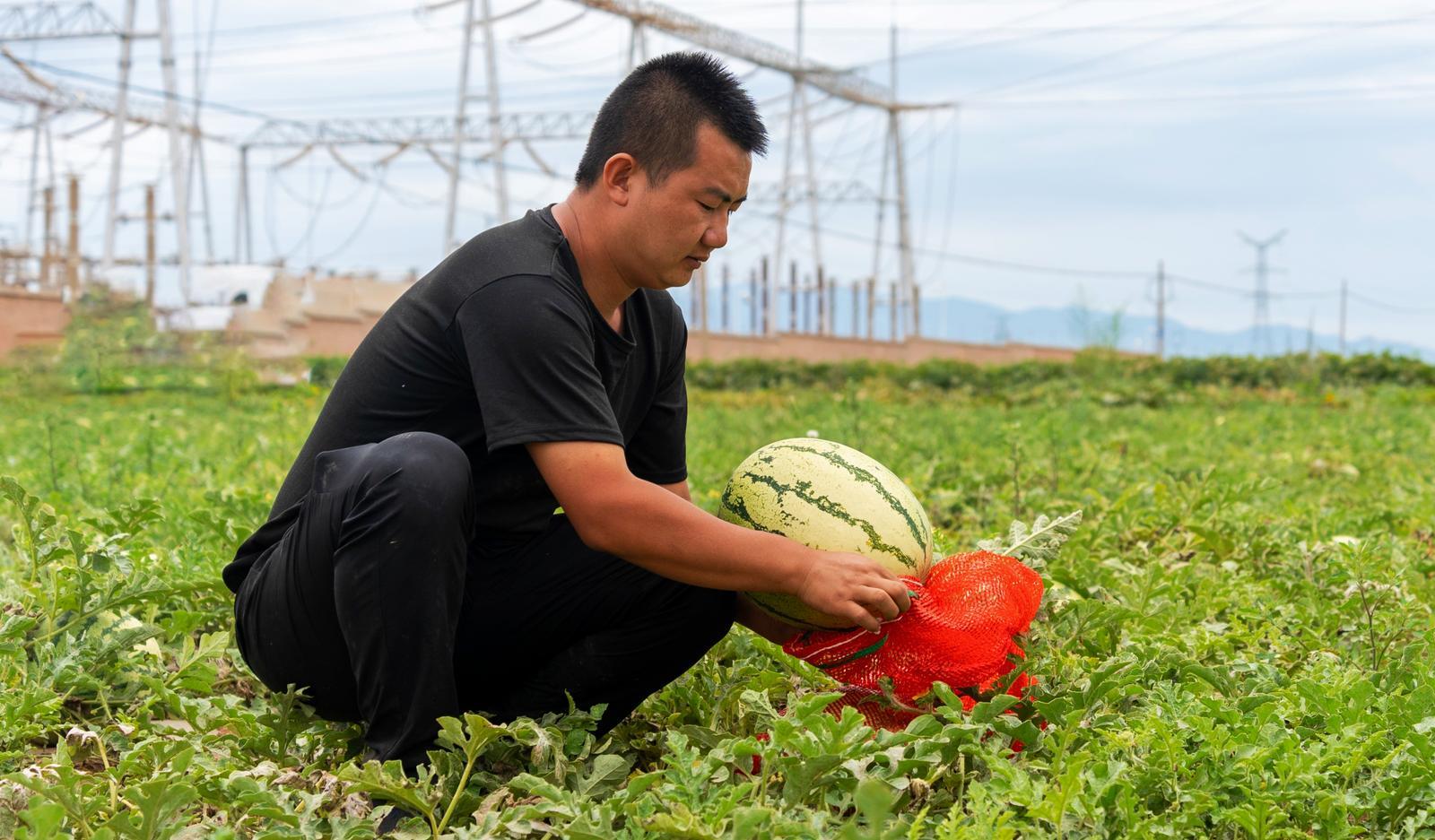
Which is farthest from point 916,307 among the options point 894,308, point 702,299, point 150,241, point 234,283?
point 150,241

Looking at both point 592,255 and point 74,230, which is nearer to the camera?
point 592,255

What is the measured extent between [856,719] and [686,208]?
1125 millimetres

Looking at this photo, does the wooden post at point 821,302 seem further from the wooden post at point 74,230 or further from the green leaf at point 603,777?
the green leaf at point 603,777

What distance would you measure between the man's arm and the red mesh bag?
21 centimetres

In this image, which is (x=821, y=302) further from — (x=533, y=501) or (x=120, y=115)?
(x=533, y=501)

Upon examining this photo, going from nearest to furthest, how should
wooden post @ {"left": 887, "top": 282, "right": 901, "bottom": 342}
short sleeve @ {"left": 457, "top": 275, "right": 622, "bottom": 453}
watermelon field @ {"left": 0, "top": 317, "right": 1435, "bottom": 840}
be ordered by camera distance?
watermelon field @ {"left": 0, "top": 317, "right": 1435, "bottom": 840} → short sleeve @ {"left": 457, "top": 275, "right": 622, "bottom": 453} → wooden post @ {"left": 887, "top": 282, "right": 901, "bottom": 342}

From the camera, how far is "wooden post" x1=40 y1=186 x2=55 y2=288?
34.9m

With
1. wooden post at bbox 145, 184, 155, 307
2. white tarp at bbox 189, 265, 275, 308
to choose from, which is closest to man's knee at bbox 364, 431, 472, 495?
wooden post at bbox 145, 184, 155, 307

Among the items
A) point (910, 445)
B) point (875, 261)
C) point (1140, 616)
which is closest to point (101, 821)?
point (1140, 616)

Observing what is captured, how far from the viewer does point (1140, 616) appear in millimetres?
3463

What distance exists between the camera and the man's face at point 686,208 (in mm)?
2787

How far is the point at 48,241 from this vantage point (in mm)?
36094

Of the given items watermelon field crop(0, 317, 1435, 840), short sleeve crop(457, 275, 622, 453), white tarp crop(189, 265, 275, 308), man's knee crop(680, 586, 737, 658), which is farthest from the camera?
white tarp crop(189, 265, 275, 308)

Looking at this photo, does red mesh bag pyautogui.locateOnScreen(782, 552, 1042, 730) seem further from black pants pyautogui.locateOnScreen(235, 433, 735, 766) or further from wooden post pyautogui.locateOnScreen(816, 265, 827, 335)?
wooden post pyautogui.locateOnScreen(816, 265, 827, 335)
